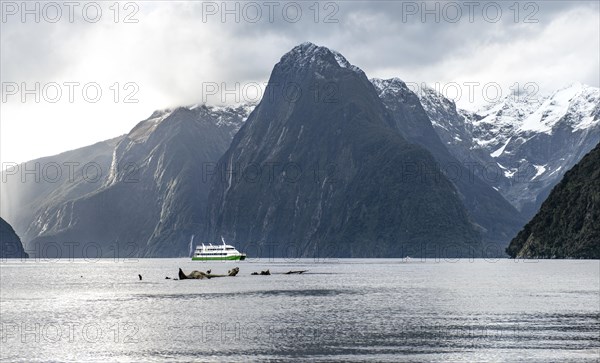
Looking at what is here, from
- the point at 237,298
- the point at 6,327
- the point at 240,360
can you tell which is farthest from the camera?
the point at 237,298

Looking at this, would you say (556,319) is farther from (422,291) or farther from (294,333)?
(422,291)

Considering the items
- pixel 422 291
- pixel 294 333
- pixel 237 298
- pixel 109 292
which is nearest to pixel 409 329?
pixel 294 333

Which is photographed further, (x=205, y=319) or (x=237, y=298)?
(x=237, y=298)

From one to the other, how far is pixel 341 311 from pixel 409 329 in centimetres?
2262

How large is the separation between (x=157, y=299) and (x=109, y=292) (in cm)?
2668

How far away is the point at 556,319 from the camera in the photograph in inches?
3561

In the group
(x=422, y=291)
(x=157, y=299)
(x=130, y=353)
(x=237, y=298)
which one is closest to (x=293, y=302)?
(x=237, y=298)

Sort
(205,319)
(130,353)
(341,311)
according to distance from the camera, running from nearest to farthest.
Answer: (130,353), (205,319), (341,311)

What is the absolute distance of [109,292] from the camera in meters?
154

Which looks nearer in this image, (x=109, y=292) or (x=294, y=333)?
(x=294, y=333)

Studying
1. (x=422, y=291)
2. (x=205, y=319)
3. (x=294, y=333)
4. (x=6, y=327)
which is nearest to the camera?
(x=294, y=333)

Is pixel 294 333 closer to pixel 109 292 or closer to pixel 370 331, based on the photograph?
pixel 370 331

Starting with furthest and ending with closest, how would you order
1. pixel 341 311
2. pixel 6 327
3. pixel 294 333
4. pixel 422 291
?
1. pixel 422 291
2. pixel 341 311
3. pixel 6 327
4. pixel 294 333

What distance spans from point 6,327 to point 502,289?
8856cm
